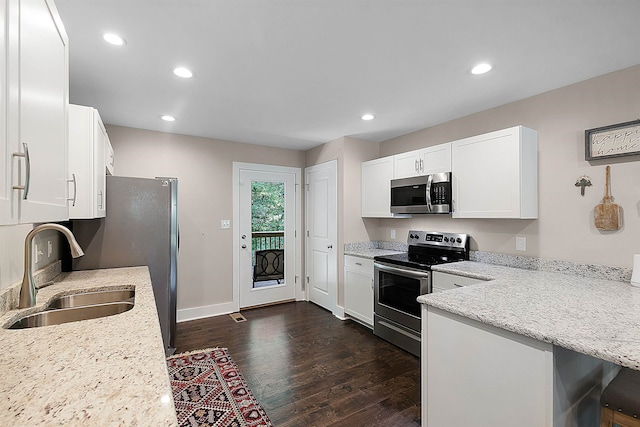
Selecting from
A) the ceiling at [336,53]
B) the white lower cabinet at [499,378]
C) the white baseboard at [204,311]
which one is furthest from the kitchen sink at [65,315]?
the white baseboard at [204,311]

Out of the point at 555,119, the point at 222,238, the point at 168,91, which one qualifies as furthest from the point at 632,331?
the point at 222,238

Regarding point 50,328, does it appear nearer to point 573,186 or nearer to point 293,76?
point 293,76

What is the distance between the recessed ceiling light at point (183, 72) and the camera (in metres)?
2.13

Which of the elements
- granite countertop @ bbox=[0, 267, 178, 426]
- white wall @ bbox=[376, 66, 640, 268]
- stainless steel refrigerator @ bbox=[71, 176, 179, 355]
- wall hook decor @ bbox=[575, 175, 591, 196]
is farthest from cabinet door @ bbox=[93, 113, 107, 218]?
wall hook decor @ bbox=[575, 175, 591, 196]

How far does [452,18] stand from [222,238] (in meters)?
3.50

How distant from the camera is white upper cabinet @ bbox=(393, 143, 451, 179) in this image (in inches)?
118

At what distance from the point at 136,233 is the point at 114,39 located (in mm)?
1491

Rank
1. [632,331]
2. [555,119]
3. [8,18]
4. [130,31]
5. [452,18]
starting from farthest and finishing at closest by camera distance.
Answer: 1. [555,119]
2. [130,31]
3. [452,18]
4. [632,331]
5. [8,18]

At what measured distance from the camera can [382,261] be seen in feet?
10.6

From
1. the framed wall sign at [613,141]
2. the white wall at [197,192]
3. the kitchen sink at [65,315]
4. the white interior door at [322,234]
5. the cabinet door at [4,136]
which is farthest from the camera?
the white interior door at [322,234]

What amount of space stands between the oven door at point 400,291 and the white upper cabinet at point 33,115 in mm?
2593

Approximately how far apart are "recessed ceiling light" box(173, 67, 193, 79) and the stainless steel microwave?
2.30 m

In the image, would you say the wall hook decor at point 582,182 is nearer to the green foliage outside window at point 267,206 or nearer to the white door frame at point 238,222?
the white door frame at point 238,222

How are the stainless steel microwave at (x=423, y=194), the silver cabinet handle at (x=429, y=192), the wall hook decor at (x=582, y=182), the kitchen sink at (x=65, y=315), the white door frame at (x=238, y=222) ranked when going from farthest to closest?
1. the white door frame at (x=238, y=222)
2. the silver cabinet handle at (x=429, y=192)
3. the stainless steel microwave at (x=423, y=194)
4. the wall hook decor at (x=582, y=182)
5. the kitchen sink at (x=65, y=315)
